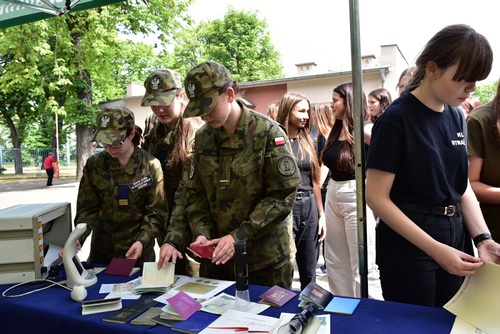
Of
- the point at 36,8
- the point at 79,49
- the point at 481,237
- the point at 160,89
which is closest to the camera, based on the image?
the point at 481,237

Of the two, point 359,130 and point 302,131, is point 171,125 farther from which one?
point 359,130

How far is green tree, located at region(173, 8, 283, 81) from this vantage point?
27.7 meters

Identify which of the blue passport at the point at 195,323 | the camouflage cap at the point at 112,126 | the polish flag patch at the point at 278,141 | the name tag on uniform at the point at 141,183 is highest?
the camouflage cap at the point at 112,126

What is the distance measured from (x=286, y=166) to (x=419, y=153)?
0.53 meters

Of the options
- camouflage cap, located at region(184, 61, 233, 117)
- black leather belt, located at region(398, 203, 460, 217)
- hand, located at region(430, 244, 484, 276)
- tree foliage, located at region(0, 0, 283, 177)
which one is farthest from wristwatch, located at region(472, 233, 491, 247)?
tree foliage, located at region(0, 0, 283, 177)

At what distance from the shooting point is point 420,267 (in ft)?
4.72

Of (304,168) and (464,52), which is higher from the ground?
(464,52)

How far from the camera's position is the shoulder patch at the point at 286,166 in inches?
67.2

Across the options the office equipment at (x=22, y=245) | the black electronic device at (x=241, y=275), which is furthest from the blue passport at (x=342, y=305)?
the office equipment at (x=22, y=245)

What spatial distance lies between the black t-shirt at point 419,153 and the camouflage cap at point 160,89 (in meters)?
1.27

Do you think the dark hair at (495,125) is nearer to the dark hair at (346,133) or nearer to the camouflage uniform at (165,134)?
the dark hair at (346,133)

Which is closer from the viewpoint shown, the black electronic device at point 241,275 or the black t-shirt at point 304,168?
the black electronic device at point 241,275

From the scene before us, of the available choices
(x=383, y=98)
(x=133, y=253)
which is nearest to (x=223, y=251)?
(x=133, y=253)

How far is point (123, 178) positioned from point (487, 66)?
5.61ft
